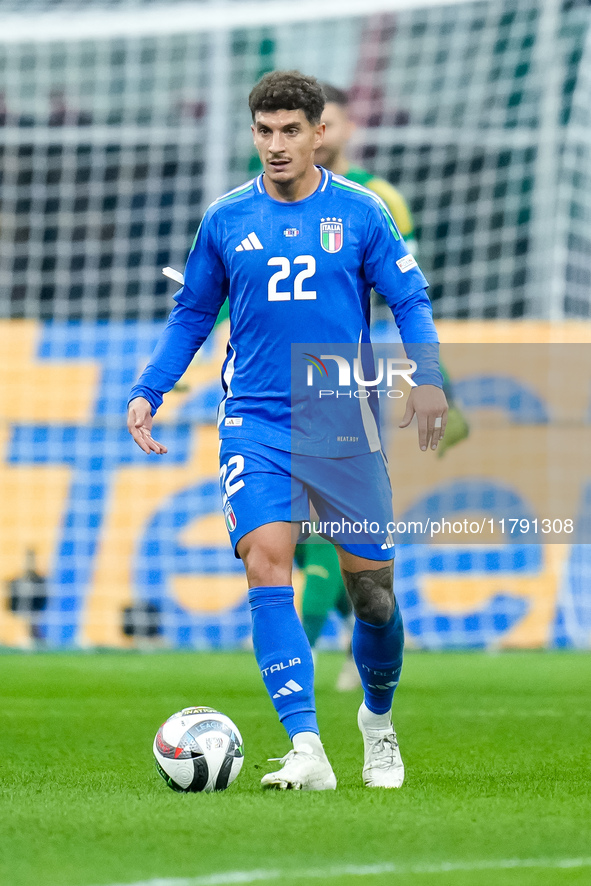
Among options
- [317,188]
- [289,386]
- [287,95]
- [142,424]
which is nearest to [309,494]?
[289,386]

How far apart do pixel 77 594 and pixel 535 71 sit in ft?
18.0

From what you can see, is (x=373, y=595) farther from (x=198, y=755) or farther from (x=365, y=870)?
(x=365, y=870)

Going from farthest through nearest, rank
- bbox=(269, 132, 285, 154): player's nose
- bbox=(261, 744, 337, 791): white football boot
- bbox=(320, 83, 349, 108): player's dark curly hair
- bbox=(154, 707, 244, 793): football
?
bbox=(320, 83, 349, 108): player's dark curly hair < bbox=(269, 132, 285, 154): player's nose < bbox=(154, 707, 244, 793): football < bbox=(261, 744, 337, 791): white football boot

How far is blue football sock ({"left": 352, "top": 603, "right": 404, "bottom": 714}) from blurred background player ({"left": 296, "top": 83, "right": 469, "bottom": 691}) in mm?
2537

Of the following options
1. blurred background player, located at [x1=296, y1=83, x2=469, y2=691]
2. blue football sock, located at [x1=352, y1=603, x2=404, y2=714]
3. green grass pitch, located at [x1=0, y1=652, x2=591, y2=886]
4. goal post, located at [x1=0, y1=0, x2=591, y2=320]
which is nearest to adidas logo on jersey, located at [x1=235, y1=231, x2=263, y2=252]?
blue football sock, located at [x1=352, y1=603, x2=404, y2=714]

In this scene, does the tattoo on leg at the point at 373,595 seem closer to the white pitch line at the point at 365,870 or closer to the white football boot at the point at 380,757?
the white football boot at the point at 380,757

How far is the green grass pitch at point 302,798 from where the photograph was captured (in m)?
2.59

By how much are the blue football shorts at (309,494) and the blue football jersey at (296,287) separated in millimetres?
43

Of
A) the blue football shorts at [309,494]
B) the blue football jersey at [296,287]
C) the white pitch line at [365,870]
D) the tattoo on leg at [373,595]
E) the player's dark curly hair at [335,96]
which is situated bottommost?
the white pitch line at [365,870]

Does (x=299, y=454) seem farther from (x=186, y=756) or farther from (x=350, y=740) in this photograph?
(x=350, y=740)

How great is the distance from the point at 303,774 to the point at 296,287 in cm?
135

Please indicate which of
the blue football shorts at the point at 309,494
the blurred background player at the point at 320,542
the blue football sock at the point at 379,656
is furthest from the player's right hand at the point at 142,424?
the blurred background player at the point at 320,542

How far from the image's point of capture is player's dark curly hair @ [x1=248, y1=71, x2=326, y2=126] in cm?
381

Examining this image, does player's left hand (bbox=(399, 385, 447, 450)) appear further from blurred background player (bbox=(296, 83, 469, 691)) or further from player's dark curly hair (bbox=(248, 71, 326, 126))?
blurred background player (bbox=(296, 83, 469, 691))
